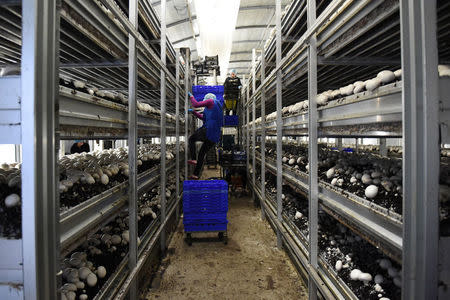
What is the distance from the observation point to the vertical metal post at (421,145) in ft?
2.45

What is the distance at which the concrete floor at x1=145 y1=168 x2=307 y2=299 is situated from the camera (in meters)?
2.04

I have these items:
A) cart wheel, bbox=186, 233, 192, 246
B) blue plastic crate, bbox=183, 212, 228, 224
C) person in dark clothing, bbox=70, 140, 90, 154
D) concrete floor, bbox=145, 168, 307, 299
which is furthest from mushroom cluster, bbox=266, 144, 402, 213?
person in dark clothing, bbox=70, 140, 90, 154

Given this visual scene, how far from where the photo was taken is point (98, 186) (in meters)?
1.60

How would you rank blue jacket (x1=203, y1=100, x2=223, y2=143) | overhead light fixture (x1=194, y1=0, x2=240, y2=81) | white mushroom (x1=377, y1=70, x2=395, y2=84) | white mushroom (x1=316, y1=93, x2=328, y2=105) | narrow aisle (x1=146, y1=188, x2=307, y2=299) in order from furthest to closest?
blue jacket (x1=203, y1=100, x2=223, y2=143)
overhead light fixture (x1=194, y1=0, x2=240, y2=81)
narrow aisle (x1=146, y1=188, x2=307, y2=299)
white mushroom (x1=316, y1=93, x2=328, y2=105)
white mushroom (x1=377, y1=70, x2=395, y2=84)

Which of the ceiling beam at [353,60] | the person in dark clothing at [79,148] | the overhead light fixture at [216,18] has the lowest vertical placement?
the person in dark clothing at [79,148]

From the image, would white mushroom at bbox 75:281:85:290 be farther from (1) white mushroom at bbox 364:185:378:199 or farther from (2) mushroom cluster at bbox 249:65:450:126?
(2) mushroom cluster at bbox 249:65:450:126

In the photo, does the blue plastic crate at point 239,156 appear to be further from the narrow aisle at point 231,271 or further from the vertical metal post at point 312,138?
the vertical metal post at point 312,138

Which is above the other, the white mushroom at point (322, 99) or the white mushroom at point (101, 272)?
the white mushroom at point (322, 99)

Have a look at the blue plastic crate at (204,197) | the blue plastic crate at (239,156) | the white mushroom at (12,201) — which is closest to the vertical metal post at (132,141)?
the white mushroom at (12,201)

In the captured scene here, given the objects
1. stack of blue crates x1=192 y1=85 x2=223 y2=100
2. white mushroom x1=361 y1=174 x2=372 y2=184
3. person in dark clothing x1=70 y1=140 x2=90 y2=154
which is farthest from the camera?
person in dark clothing x1=70 y1=140 x2=90 y2=154

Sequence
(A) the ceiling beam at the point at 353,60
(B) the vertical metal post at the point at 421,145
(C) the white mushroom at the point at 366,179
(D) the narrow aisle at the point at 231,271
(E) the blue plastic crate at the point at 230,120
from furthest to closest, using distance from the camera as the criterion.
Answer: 1. (E) the blue plastic crate at the point at 230,120
2. (D) the narrow aisle at the point at 231,271
3. (A) the ceiling beam at the point at 353,60
4. (C) the white mushroom at the point at 366,179
5. (B) the vertical metal post at the point at 421,145

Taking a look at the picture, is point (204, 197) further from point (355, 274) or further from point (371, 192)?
point (371, 192)

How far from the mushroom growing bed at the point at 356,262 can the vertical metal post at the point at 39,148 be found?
152cm

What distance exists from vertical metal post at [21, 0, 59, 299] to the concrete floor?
144 centimetres
